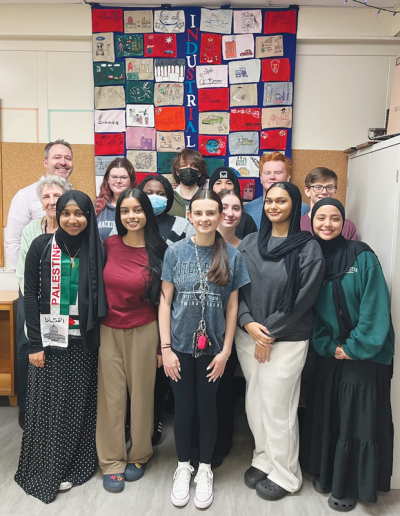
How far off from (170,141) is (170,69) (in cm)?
57

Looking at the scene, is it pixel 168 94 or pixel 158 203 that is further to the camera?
pixel 168 94

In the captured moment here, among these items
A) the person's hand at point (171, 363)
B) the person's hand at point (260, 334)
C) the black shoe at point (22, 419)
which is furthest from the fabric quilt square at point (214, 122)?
the black shoe at point (22, 419)

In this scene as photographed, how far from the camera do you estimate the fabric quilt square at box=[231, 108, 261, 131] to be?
3.44 metres

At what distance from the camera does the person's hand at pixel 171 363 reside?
6.76ft

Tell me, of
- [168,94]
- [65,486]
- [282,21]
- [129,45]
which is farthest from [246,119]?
[65,486]

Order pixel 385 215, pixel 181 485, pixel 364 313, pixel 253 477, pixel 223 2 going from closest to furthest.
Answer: pixel 364 313 → pixel 181 485 → pixel 253 477 → pixel 385 215 → pixel 223 2

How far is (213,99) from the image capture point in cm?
343

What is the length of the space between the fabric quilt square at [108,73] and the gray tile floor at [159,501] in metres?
2.86

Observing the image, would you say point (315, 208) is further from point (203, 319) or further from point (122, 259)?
point (122, 259)

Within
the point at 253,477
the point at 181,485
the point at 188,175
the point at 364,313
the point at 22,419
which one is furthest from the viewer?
the point at 188,175

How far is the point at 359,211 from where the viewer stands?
9.67ft

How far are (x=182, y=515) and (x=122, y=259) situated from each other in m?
1.28

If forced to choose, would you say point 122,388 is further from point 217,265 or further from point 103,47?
point 103,47

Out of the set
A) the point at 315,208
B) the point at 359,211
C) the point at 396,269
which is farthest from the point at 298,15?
the point at 396,269
